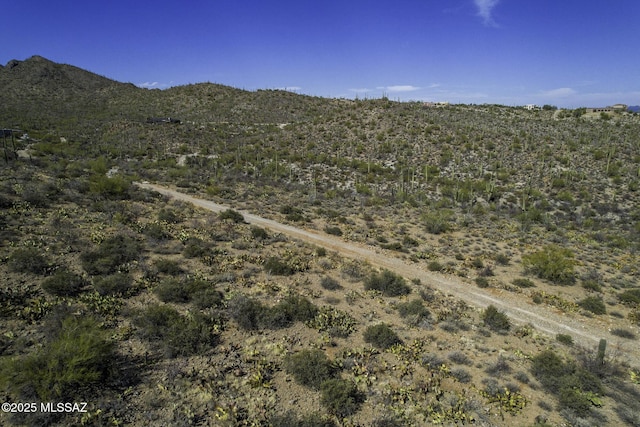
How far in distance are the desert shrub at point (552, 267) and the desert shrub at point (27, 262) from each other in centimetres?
2208

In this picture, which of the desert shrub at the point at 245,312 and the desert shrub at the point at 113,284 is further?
the desert shrub at the point at 113,284

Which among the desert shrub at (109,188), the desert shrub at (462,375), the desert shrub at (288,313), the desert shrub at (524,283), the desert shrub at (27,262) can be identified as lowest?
the desert shrub at (462,375)

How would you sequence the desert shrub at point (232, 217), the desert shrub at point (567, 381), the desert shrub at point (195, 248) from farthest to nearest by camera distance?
the desert shrub at point (232, 217)
the desert shrub at point (195, 248)
the desert shrub at point (567, 381)

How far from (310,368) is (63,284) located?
8856 mm

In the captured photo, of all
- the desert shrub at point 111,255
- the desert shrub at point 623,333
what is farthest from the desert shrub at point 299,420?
the desert shrub at point 623,333

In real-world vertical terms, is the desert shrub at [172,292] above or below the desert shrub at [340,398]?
above

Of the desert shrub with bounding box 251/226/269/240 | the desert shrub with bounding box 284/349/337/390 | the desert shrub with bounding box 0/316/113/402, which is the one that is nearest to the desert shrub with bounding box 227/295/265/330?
the desert shrub with bounding box 284/349/337/390

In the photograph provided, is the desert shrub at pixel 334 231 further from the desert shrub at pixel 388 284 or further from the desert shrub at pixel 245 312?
the desert shrub at pixel 245 312

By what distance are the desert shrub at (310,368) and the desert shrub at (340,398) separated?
34 centimetres

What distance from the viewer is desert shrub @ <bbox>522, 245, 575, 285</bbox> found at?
16.4 metres

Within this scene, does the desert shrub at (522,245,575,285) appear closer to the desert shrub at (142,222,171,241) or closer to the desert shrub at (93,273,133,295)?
the desert shrub at (93,273,133,295)

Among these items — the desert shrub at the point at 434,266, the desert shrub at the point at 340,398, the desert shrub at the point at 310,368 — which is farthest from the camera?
the desert shrub at the point at 434,266

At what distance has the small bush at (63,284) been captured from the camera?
426 inches

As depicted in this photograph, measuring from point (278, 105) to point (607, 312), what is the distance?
237 feet
